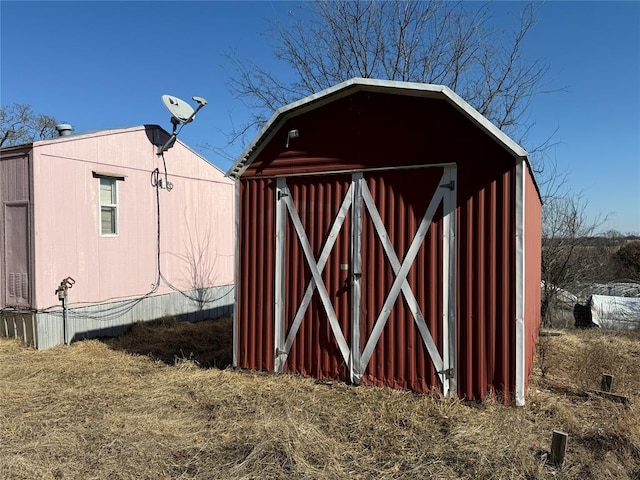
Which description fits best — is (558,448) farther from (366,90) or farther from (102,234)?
(102,234)

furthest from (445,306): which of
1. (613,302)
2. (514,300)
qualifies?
(613,302)

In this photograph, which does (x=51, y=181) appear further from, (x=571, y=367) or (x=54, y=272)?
(x=571, y=367)

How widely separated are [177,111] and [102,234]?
292cm

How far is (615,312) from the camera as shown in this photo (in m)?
10.0

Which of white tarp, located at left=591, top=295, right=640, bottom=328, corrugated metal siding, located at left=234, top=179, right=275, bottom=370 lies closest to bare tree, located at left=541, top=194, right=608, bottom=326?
white tarp, located at left=591, top=295, right=640, bottom=328

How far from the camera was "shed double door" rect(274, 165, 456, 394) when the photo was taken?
485 cm

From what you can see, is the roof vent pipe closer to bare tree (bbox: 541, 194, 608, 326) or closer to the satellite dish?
the satellite dish

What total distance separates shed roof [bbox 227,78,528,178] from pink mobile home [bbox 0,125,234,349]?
12.6 feet

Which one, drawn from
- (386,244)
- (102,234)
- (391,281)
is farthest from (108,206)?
(391,281)

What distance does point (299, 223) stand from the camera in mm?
5617

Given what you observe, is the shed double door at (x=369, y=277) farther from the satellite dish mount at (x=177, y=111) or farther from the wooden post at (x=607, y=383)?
the satellite dish mount at (x=177, y=111)

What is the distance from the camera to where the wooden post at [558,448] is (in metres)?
3.33

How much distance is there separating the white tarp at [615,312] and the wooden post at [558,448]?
7952 mm

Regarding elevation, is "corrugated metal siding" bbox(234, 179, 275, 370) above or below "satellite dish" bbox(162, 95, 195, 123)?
below
